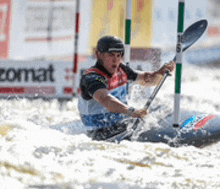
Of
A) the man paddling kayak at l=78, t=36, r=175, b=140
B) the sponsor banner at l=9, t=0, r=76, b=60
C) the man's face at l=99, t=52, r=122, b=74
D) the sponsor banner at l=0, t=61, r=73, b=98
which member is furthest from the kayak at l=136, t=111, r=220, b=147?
the sponsor banner at l=9, t=0, r=76, b=60

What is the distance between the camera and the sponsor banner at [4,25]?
8086 mm

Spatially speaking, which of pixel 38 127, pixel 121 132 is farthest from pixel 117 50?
pixel 38 127

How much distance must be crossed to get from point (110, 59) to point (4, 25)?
5215mm

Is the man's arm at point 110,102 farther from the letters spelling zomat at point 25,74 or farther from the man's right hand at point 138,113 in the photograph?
the letters spelling zomat at point 25,74

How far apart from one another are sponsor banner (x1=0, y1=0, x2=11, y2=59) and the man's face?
511 centimetres

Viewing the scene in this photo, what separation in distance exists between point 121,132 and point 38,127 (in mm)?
600

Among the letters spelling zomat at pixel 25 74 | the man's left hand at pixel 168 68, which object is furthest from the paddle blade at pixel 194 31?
the letters spelling zomat at pixel 25 74

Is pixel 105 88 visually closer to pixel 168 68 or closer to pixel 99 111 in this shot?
pixel 99 111

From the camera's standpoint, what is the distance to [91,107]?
3.31 meters

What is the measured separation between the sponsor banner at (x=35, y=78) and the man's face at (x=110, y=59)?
3303mm

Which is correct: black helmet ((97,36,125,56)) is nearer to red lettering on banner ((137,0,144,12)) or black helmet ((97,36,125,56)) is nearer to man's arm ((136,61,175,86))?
man's arm ((136,61,175,86))

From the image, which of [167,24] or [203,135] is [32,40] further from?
[203,135]

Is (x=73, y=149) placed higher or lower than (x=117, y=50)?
lower

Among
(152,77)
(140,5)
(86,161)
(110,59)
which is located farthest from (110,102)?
(140,5)
